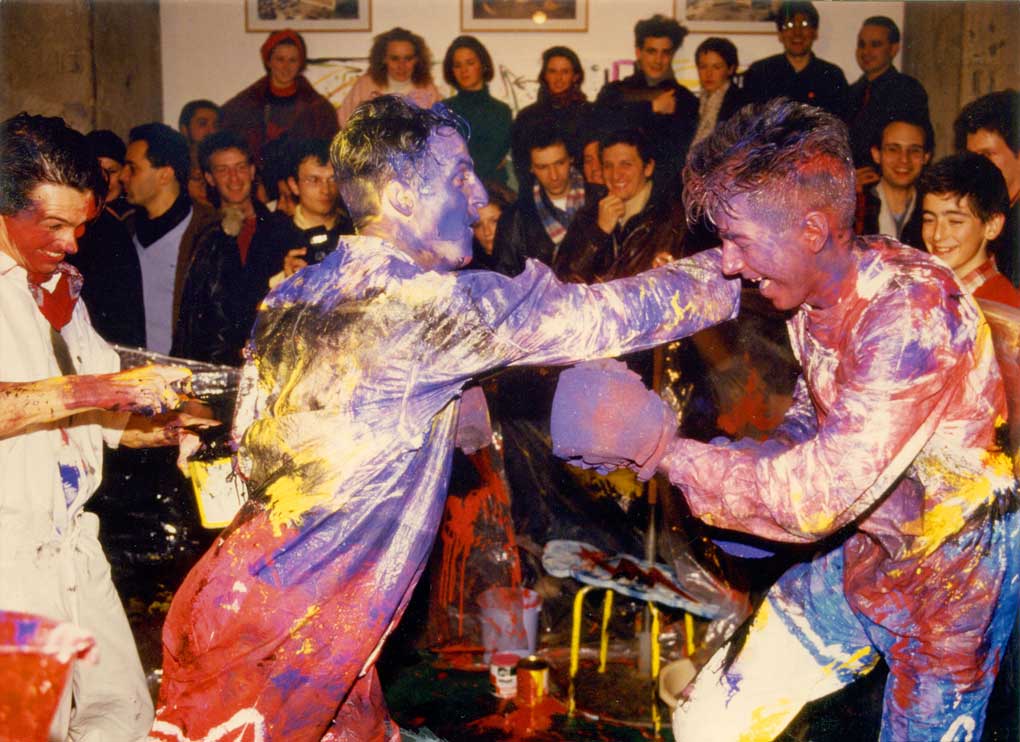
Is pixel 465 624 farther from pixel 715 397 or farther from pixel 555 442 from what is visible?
pixel 555 442

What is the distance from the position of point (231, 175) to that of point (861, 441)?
11.8ft

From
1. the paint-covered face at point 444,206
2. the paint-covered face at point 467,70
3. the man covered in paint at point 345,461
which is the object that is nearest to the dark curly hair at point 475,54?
the paint-covered face at point 467,70

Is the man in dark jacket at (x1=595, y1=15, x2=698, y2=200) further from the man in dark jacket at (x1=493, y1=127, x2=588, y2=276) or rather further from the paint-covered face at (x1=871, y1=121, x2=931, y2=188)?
the paint-covered face at (x1=871, y1=121, x2=931, y2=188)

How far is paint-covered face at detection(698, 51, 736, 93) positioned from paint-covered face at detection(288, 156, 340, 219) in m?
1.83

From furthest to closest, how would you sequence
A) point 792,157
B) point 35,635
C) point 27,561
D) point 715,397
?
point 715,397 → point 27,561 → point 792,157 → point 35,635

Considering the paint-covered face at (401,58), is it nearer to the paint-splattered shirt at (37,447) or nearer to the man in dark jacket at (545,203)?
the man in dark jacket at (545,203)

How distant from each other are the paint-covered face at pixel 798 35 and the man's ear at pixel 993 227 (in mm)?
1351

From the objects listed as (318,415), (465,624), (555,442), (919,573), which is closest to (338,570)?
(318,415)

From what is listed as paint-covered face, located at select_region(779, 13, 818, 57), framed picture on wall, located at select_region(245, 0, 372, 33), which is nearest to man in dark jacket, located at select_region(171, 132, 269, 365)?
framed picture on wall, located at select_region(245, 0, 372, 33)

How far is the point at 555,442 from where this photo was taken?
260 centimetres

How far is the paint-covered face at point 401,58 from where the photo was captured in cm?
481

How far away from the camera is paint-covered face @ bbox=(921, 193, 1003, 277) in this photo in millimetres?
3824

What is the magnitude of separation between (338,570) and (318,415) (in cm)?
39

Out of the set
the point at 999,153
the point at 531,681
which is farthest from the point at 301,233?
the point at 999,153
